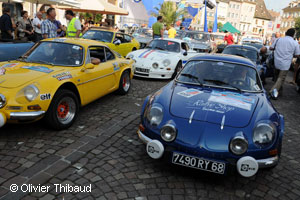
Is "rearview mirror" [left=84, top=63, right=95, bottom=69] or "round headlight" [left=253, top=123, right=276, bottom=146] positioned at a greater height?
"rearview mirror" [left=84, top=63, right=95, bottom=69]

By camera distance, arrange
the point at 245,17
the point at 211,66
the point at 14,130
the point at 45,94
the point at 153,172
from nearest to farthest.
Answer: the point at 153,172 → the point at 45,94 → the point at 14,130 → the point at 211,66 → the point at 245,17

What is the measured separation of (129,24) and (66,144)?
28906 millimetres

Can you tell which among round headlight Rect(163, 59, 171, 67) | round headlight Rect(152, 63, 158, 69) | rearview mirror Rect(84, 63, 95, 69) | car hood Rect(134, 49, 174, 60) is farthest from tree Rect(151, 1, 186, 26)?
rearview mirror Rect(84, 63, 95, 69)

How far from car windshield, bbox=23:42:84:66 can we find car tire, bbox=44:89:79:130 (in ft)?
2.58

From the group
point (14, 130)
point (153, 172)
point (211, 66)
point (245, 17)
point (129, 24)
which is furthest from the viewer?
point (245, 17)

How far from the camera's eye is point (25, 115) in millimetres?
3656

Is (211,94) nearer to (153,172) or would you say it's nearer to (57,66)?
(153,172)

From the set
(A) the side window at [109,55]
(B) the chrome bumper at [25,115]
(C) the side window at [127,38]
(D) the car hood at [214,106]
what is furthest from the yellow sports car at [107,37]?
(D) the car hood at [214,106]

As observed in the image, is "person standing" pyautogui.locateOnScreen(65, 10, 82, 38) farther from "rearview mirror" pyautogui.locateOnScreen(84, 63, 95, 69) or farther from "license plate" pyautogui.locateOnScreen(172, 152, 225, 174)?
"license plate" pyautogui.locateOnScreen(172, 152, 225, 174)

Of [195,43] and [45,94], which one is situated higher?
[195,43]

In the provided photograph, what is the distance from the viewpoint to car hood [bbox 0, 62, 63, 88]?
3.87 meters

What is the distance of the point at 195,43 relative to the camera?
47.5 feet

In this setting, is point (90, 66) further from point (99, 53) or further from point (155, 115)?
point (155, 115)

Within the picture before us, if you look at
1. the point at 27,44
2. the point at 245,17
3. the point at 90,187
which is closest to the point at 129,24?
the point at 27,44
